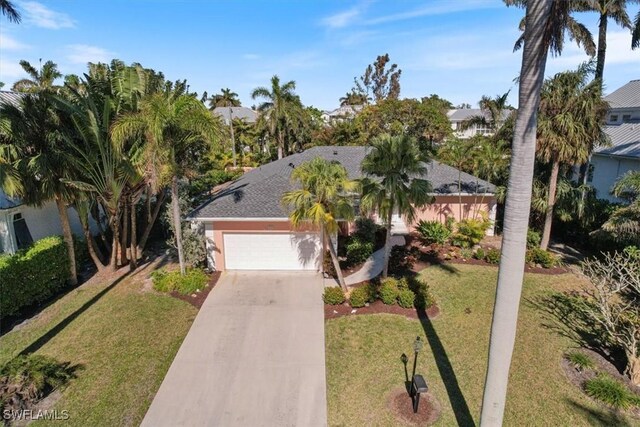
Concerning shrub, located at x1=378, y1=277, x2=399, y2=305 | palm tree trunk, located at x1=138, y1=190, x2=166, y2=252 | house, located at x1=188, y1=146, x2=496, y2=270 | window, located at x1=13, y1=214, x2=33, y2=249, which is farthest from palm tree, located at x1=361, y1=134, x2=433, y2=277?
window, located at x1=13, y1=214, x2=33, y2=249

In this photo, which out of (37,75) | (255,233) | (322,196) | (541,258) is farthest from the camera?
(37,75)

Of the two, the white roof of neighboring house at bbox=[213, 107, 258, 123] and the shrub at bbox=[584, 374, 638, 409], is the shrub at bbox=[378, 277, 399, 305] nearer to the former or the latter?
the shrub at bbox=[584, 374, 638, 409]

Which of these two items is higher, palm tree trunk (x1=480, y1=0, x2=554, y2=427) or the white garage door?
palm tree trunk (x1=480, y1=0, x2=554, y2=427)

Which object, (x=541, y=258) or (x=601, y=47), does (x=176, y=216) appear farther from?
(x=601, y=47)

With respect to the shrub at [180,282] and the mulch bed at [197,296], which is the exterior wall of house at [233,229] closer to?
the shrub at [180,282]

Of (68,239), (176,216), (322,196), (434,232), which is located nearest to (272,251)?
(176,216)
